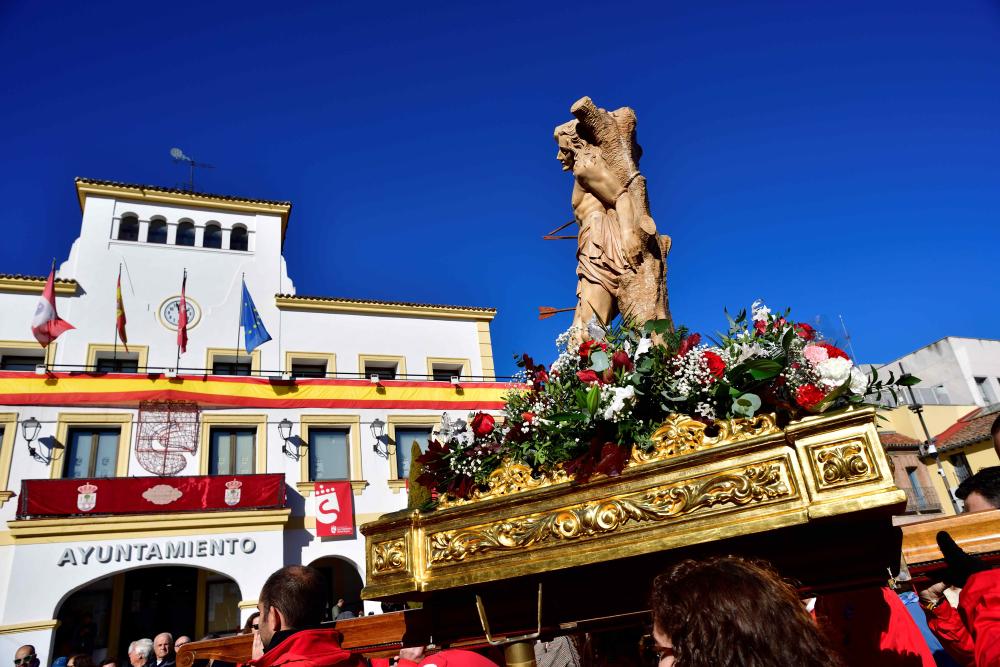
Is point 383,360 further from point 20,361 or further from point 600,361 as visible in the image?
point 600,361

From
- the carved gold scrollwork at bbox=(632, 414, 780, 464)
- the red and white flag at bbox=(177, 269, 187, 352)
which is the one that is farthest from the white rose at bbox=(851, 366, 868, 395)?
the red and white flag at bbox=(177, 269, 187, 352)

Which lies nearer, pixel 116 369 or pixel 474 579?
pixel 474 579

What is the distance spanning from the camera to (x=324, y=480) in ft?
62.4

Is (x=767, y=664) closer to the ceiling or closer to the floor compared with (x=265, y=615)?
closer to the floor

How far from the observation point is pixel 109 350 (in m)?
19.7

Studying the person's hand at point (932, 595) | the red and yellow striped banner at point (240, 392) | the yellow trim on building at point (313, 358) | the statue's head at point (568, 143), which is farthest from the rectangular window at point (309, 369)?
the person's hand at point (932, 595)

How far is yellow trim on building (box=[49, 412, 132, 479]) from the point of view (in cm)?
1678

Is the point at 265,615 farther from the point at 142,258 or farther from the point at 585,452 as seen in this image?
the point at 142,258

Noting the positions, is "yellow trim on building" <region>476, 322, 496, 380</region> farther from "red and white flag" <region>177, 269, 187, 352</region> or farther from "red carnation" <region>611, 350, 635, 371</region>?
"red carnation" <region>611, 350, 635, 371</region>

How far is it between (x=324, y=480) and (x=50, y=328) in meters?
8.26

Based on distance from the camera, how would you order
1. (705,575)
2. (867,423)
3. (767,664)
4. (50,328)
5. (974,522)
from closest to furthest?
Answer: 1. (767,664)
2. (705,575)
3. (867,423)
4. (974,522)
5. (50,328)

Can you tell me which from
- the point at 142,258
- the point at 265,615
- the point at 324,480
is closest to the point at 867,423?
the point at 265,615

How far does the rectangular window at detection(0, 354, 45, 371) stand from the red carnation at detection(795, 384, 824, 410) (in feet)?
73.3

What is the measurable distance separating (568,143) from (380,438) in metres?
16.3
